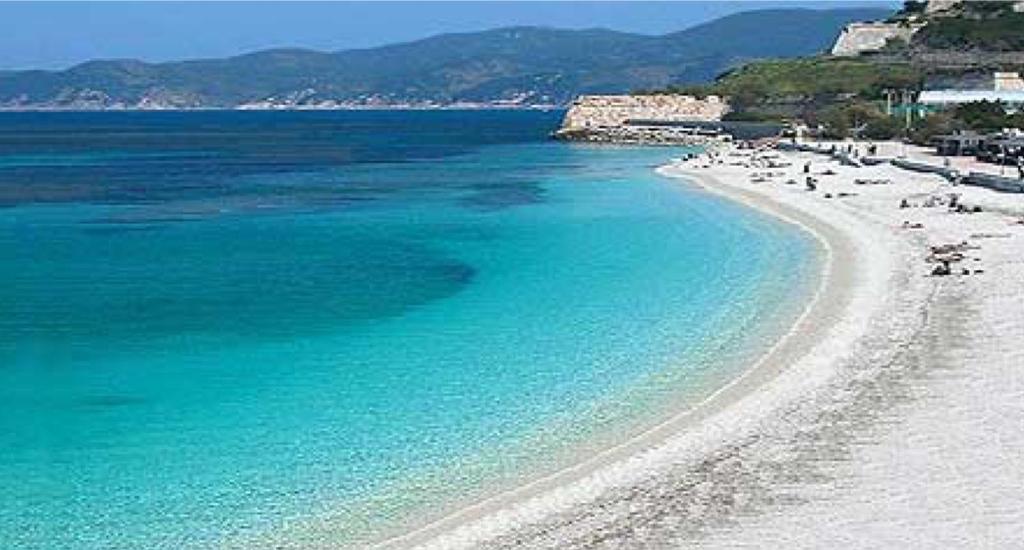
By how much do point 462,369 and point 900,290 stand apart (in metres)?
10.2

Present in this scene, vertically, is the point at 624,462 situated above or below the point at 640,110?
above

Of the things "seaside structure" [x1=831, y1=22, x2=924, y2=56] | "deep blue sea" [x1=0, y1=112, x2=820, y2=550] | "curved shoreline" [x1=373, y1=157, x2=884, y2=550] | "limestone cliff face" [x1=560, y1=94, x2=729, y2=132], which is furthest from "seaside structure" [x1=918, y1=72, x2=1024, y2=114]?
"curved shoreline" [x1=373, y1=157, x2=884, y2=550]

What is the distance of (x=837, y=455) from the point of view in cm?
1656

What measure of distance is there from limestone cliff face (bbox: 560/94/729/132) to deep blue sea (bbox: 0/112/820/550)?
75.6 meters

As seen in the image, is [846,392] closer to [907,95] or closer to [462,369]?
[462,369]

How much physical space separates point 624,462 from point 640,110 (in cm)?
12139

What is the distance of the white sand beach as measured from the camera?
13984 mm

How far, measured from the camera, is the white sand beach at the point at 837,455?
14.0 m

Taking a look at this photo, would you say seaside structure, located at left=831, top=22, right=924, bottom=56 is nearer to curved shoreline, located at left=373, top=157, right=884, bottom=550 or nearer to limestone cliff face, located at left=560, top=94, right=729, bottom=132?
limestone cliff face, located at left=560, top=94, right=729, bottom=132

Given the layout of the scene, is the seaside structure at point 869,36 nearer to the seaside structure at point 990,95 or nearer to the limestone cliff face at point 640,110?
the limestone cliff face at point 640,110

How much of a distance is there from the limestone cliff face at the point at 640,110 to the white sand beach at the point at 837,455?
103825mm

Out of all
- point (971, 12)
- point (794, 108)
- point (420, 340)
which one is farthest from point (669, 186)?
point (971, 12)

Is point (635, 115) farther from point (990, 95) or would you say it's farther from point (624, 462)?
point (624, 462)

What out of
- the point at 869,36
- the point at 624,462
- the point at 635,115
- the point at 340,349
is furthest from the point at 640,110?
the point at 624,462
